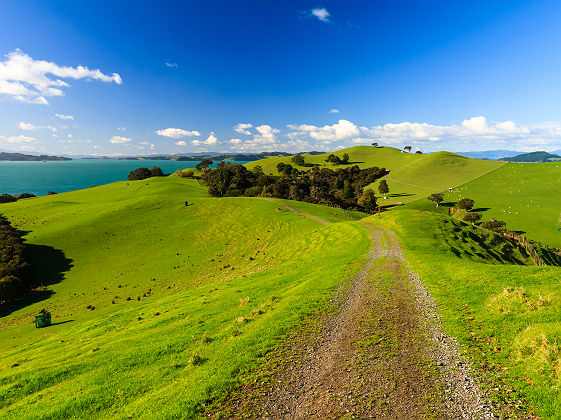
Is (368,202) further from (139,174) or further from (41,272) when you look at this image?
(139,174)

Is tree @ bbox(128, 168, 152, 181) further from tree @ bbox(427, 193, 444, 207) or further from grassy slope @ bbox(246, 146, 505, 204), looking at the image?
tree @ bbox(427, 193, 444, 207)

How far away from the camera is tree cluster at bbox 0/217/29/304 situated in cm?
3914

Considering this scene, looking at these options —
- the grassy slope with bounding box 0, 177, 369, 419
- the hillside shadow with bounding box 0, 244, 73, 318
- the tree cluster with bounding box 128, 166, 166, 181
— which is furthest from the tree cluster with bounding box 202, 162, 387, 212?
the hillside shadow with bounding box 0, 244, 73, 318

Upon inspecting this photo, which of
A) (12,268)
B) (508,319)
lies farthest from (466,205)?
(12,268)

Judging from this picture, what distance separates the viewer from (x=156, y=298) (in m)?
35.9

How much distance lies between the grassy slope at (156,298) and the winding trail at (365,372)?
161 cm

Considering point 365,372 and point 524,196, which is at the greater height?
point 365,372

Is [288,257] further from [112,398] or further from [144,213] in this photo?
[144,213]

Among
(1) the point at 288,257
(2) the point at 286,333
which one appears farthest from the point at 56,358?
(1) the point at 288,257

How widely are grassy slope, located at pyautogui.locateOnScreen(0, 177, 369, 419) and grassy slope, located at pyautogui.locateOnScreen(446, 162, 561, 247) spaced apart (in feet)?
222

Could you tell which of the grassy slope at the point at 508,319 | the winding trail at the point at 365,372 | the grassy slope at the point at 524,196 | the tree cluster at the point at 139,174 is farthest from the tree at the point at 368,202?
the tree cluster at the point at 139,174

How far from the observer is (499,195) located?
113 metres

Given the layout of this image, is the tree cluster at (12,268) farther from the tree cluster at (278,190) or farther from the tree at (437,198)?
the tree at (437,198)

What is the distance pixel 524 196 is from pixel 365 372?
143 metres
